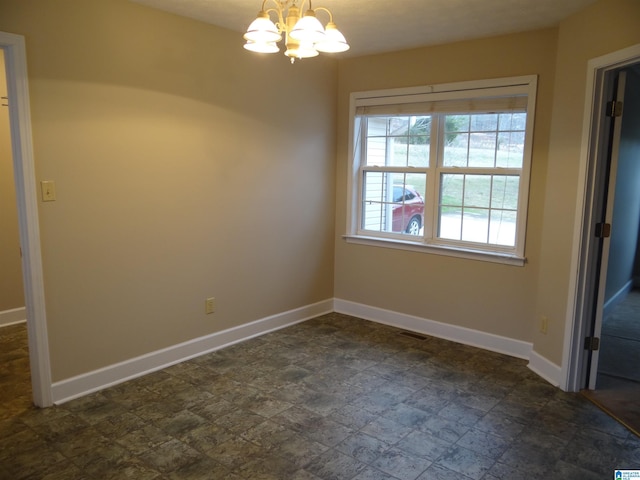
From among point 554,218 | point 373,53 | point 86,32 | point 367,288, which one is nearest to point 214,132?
point 86,32

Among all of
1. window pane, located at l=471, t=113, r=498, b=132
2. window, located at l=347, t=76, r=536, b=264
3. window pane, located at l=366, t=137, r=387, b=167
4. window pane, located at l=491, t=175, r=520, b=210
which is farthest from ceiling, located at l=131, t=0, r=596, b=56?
window pane, located at l=491, t=175, r=520, b=210

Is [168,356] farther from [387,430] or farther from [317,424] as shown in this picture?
[387,430]

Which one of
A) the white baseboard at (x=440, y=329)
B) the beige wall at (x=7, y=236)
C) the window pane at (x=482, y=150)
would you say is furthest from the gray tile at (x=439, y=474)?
the beige wall at (x=7, y=236)

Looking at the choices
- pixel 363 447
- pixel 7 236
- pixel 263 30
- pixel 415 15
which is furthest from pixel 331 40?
pixel 7 236

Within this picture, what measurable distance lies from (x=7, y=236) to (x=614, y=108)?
4988 millimetres

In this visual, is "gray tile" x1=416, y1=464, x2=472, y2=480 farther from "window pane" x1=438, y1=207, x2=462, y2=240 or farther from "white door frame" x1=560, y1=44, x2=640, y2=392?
"window pane" x1=438, y1=207, x2=462, y2=240

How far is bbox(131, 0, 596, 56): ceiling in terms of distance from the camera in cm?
297

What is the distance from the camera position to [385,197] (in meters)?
4.61

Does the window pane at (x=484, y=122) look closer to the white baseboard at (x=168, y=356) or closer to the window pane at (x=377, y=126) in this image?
the window pane at (x=377, y=126)

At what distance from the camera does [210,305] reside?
379 centimetres

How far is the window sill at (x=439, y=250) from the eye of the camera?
377 centimetres

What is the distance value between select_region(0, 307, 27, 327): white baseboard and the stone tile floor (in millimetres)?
745

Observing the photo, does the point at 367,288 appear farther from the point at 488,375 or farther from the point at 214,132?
the point at 214,132

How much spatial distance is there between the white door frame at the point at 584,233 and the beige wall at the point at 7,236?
4.64m
